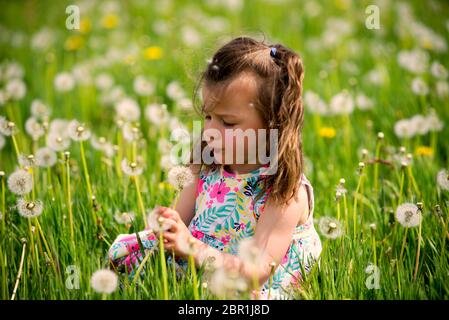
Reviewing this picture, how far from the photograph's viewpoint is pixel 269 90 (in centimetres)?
181

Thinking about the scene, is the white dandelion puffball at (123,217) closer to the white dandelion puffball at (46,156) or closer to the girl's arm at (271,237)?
the white dandelion puffball at (46,156)

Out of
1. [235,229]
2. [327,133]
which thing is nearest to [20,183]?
[235,229]

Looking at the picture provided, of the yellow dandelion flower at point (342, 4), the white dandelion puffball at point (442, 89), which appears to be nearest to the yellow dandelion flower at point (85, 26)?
the yellow dandelion flower at point (342, 4)

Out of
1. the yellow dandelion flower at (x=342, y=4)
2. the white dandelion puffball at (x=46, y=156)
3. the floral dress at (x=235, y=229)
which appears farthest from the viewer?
the yellow dandelion flower at (x=342, y=4)

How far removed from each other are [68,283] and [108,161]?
0.74m

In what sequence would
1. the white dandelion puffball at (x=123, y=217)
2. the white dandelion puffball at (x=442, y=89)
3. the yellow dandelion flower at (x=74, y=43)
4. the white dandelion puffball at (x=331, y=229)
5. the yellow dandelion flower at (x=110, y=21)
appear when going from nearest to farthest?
the white dandelion puffball at (x=331, y=229)
the white dandelion puffball at (x=123, y=217)
the white dandelion puffball at (x=442, y=89)
the yellow dandelion flower at (x=74, y=43)
the yellow dandelion flower at (x=110, y=21)

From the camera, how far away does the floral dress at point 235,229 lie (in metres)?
1.90

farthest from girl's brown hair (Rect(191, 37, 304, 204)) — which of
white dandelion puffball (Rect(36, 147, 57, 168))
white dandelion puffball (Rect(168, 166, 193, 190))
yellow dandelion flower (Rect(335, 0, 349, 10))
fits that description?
yellow dandelion flower (Rect(335, 0, 349, 10))

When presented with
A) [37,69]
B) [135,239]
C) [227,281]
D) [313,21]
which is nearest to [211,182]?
[135,239]

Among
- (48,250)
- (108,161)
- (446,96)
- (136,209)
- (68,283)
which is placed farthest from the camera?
(446,96)

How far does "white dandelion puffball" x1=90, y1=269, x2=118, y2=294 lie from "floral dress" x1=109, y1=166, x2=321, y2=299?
282 millimetres

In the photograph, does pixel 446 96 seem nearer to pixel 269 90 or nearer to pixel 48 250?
pixel 269 90

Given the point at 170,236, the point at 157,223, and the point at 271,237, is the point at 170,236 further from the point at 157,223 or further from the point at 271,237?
the point at 271,237

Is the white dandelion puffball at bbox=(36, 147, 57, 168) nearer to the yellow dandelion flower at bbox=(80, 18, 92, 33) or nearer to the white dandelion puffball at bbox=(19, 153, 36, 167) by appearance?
the white dandelion puffball at bbox=(19, 153, 36, 167)
